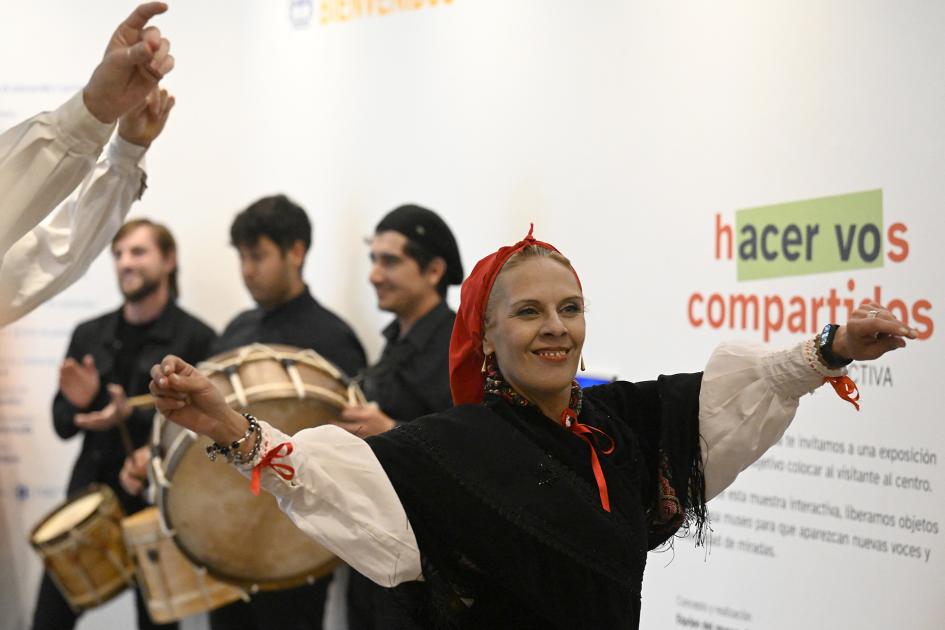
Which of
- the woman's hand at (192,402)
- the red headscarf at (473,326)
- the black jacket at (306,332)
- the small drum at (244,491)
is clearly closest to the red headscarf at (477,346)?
the red headscarf at (473,326)

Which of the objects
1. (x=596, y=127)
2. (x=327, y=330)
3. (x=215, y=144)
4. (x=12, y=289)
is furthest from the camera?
(x=215, y=144)

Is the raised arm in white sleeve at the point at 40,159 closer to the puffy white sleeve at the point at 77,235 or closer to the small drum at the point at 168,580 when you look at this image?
the puffy white sleeve at the point at 77,235

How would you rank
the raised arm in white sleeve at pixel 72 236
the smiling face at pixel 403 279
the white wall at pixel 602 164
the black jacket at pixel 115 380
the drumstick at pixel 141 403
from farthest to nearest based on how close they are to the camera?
the black jacket at pixel 115 380
the drumstick at pixel 141 403
the smiling face at pixel 403 279
the white wall at pixel 602 164
the raised arm in white sleeve at pixel 72 236

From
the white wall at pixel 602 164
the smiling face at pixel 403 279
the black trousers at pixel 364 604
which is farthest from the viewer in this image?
the smiling face at pixel 403 279

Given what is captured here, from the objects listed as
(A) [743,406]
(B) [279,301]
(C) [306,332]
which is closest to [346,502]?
(A) [743,406]

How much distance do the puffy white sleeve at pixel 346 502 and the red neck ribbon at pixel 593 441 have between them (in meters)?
0.42

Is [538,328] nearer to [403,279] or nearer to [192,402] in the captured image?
[192,402]

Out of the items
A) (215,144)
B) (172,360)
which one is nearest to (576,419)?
(172,360)

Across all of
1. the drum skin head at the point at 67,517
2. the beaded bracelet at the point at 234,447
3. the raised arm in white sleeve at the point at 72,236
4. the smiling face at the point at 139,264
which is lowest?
the drum skin head at the point at 67,517

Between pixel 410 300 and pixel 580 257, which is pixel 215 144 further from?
pixel 580 257

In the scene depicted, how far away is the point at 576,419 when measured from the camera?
2602 millimetres

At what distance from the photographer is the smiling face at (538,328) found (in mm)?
2521

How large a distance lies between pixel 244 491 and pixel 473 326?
1739 millimetres

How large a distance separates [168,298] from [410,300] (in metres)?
1.63
